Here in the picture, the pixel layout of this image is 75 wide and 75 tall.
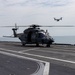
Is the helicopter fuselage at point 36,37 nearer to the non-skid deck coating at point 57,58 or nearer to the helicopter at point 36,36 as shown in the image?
the helicopter at point 36,36

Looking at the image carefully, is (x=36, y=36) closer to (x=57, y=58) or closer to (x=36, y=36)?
(x=36, y=36)

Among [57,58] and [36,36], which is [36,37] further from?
[57,58]

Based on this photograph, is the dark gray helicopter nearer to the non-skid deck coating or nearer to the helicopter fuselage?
the helicopter fuselage

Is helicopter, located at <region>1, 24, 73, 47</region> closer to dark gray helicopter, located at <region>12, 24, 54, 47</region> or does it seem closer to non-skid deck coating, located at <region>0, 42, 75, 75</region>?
dark gray helicopter, located at <region>12, 24, 54, 47</region>

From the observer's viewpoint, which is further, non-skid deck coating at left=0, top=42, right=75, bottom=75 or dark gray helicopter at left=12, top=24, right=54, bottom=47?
dark gray helicopter at left=12, top=24, right=54, bottom=47

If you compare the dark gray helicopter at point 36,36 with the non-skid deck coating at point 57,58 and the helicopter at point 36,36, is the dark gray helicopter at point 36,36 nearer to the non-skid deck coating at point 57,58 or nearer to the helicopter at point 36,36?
the helicopter at point 36,36

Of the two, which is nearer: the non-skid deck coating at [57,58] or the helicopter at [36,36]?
the non-skid deck coating at [57,58]

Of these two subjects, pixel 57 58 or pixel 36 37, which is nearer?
pixel 57 58

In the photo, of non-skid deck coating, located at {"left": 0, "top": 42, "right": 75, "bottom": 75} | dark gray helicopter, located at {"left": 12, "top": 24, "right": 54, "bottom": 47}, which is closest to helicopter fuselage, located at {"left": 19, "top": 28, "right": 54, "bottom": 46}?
dark gray helicopter, located at {"left": 12, "top": 24, "right": 54, "bottom": 47}

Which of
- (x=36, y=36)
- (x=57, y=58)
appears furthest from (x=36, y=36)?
(x=57, y=58)

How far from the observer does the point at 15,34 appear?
51.7m

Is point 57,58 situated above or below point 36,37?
above

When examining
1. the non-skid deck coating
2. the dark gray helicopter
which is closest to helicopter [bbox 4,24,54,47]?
the dark gray helicopter

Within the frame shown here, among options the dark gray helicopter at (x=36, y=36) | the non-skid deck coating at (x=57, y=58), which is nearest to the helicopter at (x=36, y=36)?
the dark gray helicopter at (x=36, y=36)
